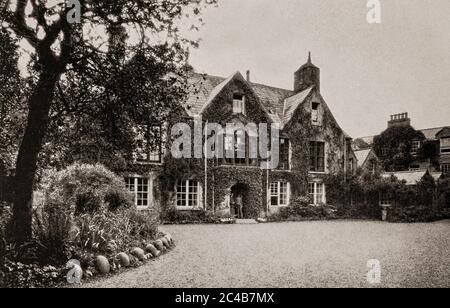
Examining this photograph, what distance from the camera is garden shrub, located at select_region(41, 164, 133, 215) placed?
11.4 meters

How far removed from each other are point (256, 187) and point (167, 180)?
20.2ft

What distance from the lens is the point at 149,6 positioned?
8367 millimetres

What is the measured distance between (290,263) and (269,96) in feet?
69.5

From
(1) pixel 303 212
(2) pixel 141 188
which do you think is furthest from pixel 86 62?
(1) pixel 303 212

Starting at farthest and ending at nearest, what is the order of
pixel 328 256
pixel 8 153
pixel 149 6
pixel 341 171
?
pixel 341 171
pixel 328 256
pixel 8 153
pixel 149 6

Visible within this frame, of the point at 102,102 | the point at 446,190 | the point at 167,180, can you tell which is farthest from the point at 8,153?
the point at 446,190

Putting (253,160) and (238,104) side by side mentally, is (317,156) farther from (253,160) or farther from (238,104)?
(238,104)

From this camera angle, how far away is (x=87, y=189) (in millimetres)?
11586

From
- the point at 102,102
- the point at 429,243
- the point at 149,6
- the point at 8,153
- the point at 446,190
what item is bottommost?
the point at 429,243

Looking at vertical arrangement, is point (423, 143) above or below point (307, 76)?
below

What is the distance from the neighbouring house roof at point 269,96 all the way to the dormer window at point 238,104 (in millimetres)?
1061

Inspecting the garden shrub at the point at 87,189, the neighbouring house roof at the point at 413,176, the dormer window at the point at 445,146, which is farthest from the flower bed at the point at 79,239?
the neighbouring house roof at the point at 413,176

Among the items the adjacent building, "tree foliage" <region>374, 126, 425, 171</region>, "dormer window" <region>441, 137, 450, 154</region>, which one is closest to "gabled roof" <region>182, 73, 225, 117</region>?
the adjacent building

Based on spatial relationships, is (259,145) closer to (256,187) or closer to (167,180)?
(256,187)
